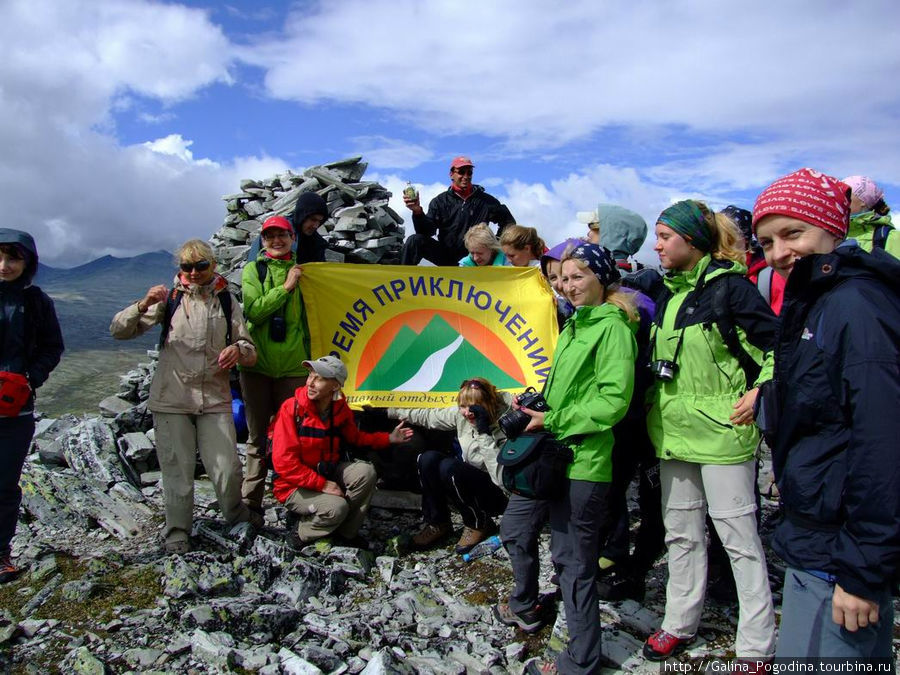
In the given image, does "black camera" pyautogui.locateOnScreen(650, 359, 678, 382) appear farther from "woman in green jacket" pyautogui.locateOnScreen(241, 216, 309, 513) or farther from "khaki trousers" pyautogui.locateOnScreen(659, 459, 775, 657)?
"woman in green jacket" pyautogui.locateOnScreen(241, 216, 309, 513)

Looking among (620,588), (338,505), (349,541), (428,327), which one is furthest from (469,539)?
(428,327)

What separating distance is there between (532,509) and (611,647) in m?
1.21

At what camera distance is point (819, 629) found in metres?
2.51

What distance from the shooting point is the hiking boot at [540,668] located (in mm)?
4445

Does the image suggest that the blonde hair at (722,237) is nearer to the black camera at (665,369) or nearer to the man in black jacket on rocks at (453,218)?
the black camera at (665,369)

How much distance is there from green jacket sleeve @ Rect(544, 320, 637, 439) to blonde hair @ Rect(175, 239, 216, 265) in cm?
407

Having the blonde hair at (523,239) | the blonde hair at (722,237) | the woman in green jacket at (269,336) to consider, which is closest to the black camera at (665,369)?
the blonde hair at (722,237)

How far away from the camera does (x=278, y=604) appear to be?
531cm

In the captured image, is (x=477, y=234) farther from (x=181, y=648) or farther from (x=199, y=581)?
(x=181, y=648)

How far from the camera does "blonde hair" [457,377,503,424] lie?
6.22 meters

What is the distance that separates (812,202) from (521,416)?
247 cm

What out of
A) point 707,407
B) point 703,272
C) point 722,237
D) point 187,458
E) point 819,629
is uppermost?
point 722,237

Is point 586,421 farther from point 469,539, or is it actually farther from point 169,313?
point 169,313

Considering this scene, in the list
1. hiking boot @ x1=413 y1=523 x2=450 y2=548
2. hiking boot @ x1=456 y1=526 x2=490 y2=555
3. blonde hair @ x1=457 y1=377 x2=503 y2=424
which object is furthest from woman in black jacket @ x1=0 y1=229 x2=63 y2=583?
hiking boot @ x1=456 y1=526 x2=490 y2=555
